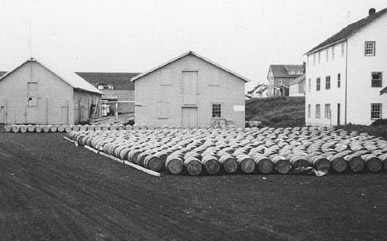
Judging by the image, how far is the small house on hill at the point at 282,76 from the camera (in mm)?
101250

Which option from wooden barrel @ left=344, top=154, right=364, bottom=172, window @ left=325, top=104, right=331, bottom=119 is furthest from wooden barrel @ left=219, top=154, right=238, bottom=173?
window @ left=325, top=104, right=331, bottom=119

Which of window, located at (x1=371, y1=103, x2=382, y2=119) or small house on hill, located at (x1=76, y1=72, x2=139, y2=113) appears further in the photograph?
small house on hill, located at (x1=76, y1=72, x2=139, y2=113)

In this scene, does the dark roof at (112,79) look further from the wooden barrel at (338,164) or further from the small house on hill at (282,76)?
the wooden barrel at (338,164)

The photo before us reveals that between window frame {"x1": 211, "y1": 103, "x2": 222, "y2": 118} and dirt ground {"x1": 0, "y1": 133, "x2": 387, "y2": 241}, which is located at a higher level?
window frame {"x1": 211, "y1": 103, "x2": 222, "y2": 118}

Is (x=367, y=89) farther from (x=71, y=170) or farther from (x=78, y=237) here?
(x=78, y=237)

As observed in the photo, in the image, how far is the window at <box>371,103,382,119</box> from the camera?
137 feet

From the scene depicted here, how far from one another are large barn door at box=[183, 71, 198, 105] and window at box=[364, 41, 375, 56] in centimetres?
1346

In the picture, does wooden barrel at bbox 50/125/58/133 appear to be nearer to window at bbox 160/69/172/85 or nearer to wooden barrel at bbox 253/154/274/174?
window at bbox 160/69/172/85

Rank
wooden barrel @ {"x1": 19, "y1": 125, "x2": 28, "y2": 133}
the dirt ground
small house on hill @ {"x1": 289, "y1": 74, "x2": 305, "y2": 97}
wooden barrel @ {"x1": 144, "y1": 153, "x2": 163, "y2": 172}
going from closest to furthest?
the dirt ground → wooden barrel @ {"x1": 144, "y1": 153, "x2": 163, "y2": 172} → wooden barrel @ {"x1": 19, "y1": 125, "x2": 28, "y2": 133} → small house on hill @ {"x1": 289, "y1": 74, "x2": 305, "y2": 97}

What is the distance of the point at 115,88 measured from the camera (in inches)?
3541

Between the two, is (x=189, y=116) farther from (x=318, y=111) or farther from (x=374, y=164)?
(x=374, y=164)


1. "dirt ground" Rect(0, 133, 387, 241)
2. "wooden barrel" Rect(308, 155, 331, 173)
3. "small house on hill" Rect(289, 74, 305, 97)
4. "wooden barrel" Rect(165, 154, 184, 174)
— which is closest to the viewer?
"dirt ground" Rect(0, 133, 387, 241)

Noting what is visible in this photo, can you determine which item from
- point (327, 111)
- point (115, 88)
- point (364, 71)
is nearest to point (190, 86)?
point (327, 111)

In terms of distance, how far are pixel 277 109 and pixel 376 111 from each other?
26229 mm
